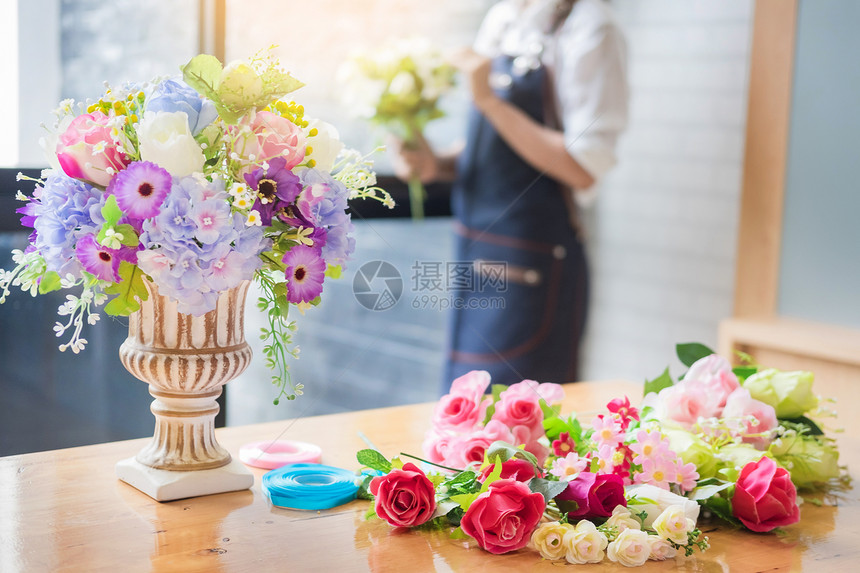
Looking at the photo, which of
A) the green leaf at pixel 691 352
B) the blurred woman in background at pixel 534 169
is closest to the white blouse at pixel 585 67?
the blurred woman in background at pixel 534 169

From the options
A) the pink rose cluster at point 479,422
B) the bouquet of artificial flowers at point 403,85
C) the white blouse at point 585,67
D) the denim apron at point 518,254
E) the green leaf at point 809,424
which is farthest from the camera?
the bouquet of artificial flowers at point 403,85

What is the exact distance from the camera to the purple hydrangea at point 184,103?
3.28 feet

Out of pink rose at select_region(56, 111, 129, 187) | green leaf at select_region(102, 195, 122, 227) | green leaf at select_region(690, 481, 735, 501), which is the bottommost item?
green leaf at select_region(690, 481, 735, 501)

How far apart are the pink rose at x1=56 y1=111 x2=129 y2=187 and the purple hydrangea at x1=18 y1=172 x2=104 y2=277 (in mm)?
17

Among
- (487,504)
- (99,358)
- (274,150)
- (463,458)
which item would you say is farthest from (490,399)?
(99,358)

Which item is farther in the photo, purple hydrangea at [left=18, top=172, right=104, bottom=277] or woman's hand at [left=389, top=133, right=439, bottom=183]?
woman's hand at [left=389, top=133, right=439, bottom=183]

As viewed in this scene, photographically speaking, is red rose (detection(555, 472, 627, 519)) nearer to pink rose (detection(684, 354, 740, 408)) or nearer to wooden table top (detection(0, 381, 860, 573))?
wooden table top (detection(0, 381, 860, 573))

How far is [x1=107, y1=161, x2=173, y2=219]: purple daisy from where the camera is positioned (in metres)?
0.95

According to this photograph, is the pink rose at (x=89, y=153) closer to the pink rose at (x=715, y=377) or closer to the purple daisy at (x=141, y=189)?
the purple daisy at (x=141, y=189)

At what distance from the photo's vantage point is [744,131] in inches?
101

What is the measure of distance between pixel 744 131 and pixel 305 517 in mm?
1978

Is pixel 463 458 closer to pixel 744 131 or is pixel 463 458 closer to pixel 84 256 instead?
pixel 84 256

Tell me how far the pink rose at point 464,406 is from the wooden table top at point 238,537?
0.51 ft

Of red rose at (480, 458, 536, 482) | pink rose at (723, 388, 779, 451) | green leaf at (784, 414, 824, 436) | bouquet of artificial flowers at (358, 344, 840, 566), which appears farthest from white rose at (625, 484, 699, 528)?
green leaf at (784, 414, 824, 436)
